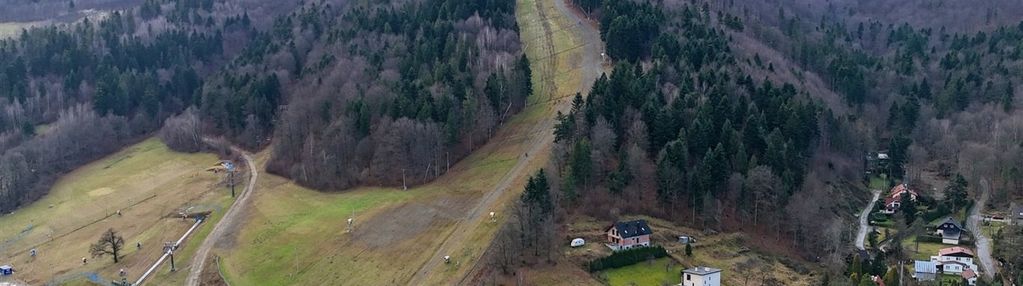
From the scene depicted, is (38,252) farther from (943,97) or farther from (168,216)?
(943,97)

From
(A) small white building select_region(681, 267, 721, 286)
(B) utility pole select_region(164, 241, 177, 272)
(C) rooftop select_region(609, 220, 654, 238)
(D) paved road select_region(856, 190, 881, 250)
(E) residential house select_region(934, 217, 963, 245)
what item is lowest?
(D) paved road select_region(856, 190, 881, 250)

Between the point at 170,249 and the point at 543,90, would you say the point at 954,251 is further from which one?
the point at 170,249

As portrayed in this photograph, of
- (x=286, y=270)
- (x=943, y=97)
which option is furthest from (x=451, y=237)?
(x=943, y=97)

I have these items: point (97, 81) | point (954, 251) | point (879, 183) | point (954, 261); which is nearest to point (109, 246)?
point (97, 81)

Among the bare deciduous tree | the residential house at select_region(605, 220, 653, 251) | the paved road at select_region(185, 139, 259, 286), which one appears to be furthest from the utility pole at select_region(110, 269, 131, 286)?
the residential house at select_region(605, 220, 653, 251)

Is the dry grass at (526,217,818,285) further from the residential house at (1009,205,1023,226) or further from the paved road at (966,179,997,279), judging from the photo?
the residential house at (1009,205,1023,226)
